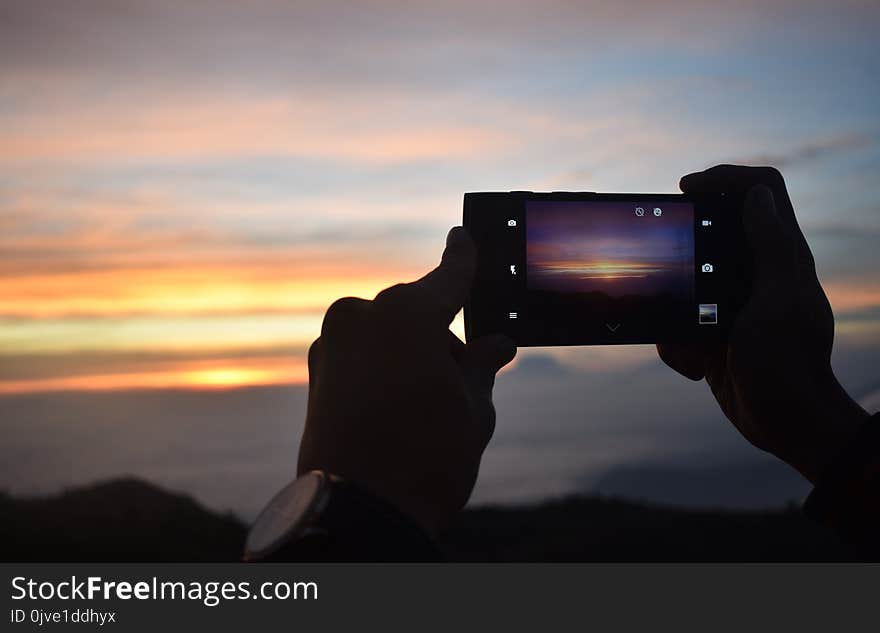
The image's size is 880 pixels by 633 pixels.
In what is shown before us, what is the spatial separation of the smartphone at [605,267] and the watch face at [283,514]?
66.4 inches

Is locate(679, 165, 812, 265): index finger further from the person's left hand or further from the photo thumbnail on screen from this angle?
the person's left hand

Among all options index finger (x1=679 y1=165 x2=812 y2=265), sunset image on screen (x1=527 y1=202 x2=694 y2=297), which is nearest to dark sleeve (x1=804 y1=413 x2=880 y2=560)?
sunset image on screen (x1=527 y1=202 x2=694 y2=297)

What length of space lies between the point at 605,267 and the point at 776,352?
2.95ft

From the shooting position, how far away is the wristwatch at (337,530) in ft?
6.68

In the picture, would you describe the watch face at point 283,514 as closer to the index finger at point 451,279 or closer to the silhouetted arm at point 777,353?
the index finger at point 451,279

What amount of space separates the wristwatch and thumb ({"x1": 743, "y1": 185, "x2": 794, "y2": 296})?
2695 millimetres

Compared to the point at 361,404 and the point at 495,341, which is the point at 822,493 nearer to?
the point at 495,341

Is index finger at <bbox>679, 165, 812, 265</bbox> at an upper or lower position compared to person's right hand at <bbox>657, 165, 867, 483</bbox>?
upper

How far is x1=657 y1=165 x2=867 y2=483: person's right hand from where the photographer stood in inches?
144

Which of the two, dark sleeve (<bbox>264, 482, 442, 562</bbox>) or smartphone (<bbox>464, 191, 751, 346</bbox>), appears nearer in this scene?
dark sleeve (<bbox>264, 482, 442, 562</bbox>)

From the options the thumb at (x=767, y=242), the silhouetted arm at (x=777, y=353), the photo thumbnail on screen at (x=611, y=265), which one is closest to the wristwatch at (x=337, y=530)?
the photo thumbnail on screen at (x=611, y=265)

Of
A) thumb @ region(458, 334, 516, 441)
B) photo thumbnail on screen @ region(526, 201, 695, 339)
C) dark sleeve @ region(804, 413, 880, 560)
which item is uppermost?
photo thumbnail on screen @ region(526, 201, 695, 339)

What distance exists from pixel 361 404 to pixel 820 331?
2.47m

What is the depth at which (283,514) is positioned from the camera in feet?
6.96
